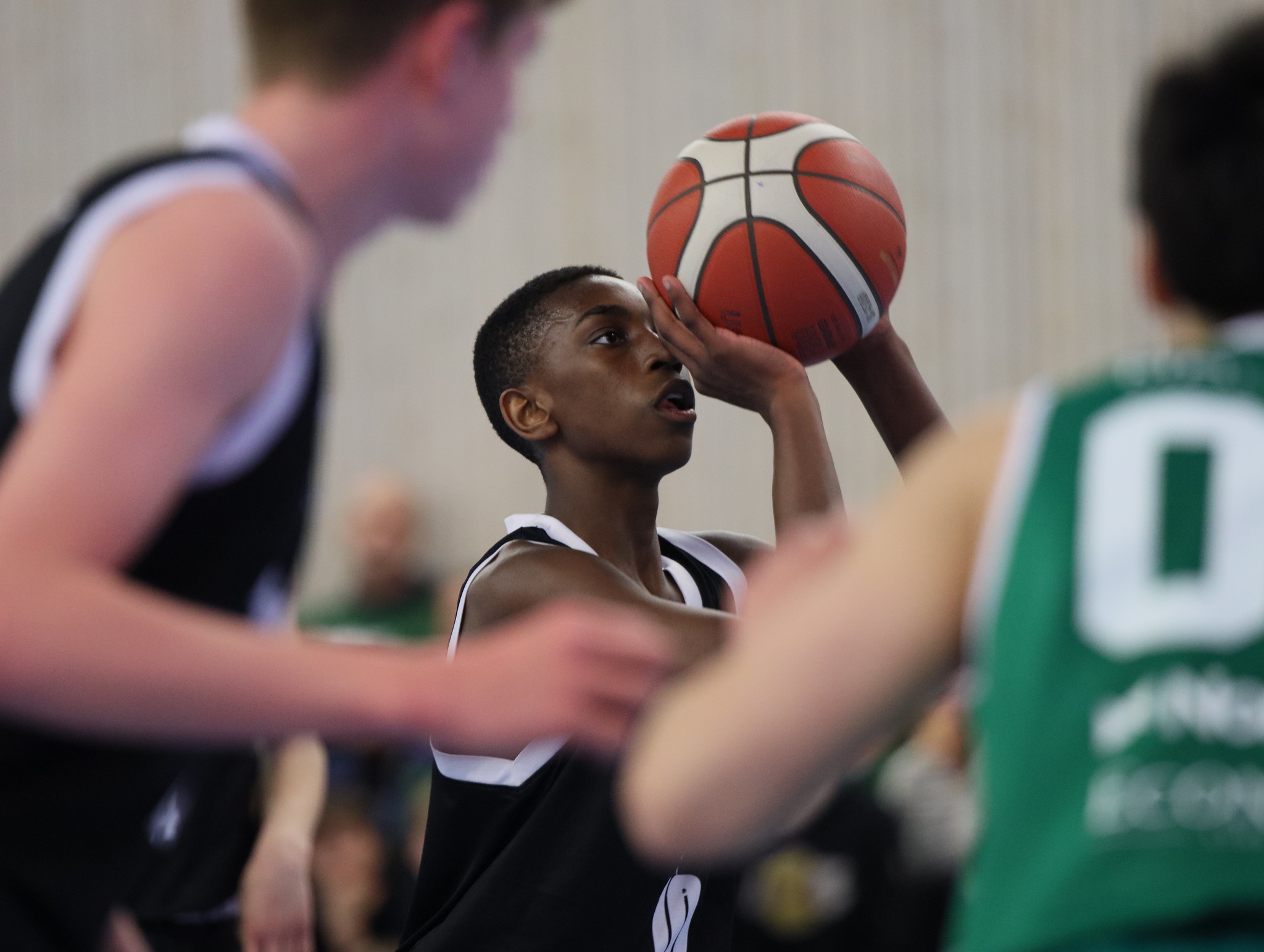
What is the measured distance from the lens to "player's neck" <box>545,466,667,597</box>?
344cm

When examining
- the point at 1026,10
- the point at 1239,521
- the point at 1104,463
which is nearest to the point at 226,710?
the point at 1104,463

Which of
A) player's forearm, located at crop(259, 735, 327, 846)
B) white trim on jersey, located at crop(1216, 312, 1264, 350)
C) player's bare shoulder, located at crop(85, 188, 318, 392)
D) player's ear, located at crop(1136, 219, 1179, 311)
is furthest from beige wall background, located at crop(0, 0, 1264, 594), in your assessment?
player's bare shoulder, located at crop(85, 188, 318, 392)

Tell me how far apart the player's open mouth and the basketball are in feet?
0.73

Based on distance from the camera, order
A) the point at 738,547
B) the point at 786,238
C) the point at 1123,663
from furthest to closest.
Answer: the point at 738,547 < the point at 786,238 < the point at 1123,663

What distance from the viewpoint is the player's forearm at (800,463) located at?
317cm

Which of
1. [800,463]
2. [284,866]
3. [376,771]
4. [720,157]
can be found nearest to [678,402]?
[800,463]

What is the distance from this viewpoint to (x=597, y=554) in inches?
132

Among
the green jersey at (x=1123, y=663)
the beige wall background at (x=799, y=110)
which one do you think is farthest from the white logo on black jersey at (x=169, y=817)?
the beige wall background at (x=799, y=110)

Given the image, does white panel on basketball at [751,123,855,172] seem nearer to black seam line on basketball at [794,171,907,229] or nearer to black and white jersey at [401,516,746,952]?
black seam line on basketball at [794,171,907,229]

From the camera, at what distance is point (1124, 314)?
8.76 m

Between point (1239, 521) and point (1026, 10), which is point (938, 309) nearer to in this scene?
point (1026, 10)

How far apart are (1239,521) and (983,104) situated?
8072mm

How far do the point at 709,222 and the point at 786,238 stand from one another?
0.59 ft

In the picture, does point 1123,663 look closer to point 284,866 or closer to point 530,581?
point 530,581
